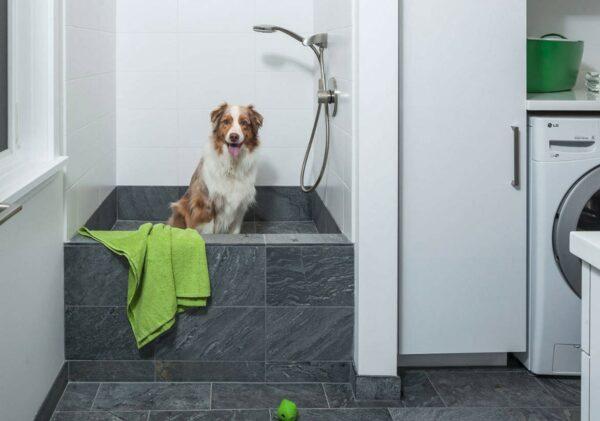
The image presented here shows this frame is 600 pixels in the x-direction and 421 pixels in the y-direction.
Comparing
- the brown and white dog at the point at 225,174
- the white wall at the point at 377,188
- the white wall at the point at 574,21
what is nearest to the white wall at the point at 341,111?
the white wall at the point at 377,188

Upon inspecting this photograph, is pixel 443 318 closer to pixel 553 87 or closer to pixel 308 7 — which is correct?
Answer: pixel 553 87

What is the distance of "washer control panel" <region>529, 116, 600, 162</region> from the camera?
2.89 m

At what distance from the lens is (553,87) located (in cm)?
325

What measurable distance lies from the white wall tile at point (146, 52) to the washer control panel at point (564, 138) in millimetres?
1862

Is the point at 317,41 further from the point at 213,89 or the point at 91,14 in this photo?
the point at 91,14

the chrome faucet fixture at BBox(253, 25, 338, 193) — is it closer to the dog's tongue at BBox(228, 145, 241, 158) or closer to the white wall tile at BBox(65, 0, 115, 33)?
the dog's tongue at BBox(228, 145, 241, 158)

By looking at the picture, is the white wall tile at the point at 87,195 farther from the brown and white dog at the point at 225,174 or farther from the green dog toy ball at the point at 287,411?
the green dog toy ball at the point at 287,411

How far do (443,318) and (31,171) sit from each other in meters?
1.47

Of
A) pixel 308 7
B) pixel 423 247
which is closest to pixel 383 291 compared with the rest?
pixel 423 247

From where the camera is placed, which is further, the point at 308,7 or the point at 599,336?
the point at 308,7

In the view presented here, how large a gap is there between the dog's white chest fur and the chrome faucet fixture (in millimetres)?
242

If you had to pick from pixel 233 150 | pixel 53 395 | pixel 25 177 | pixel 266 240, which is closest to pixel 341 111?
pixel 233 150

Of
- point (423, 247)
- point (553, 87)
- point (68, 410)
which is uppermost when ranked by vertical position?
point (553, 87)

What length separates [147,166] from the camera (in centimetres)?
410
